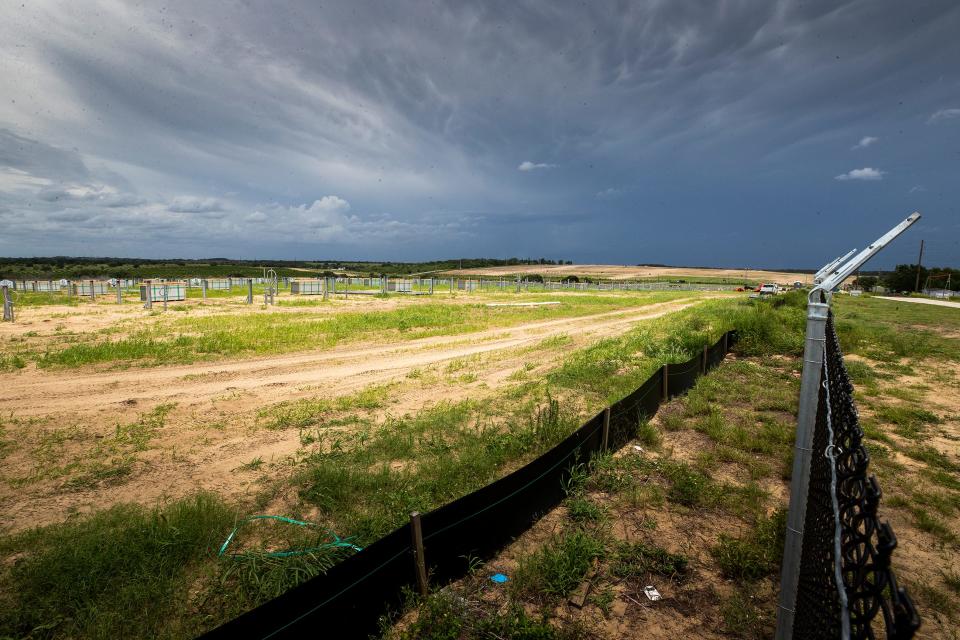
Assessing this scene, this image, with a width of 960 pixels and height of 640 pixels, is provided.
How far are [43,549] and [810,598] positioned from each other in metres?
6.82

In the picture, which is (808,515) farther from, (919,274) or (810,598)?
(919,274)

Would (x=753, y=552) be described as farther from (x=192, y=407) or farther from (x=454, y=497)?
(x=192, y=407)

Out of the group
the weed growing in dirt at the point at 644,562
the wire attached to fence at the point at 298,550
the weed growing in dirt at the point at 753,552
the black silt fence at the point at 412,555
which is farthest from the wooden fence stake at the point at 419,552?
the weed growing in dirt at the point at 753,552

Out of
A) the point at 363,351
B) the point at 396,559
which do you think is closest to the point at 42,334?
the point at 363,351

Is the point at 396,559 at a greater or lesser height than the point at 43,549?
greater

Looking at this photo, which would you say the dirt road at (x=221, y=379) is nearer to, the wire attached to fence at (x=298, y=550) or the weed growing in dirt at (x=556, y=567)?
the wire attached to fence at (x=298, y=550)

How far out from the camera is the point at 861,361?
13664mm

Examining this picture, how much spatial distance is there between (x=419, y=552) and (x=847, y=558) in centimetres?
284

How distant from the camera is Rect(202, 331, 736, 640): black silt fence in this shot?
2.75m

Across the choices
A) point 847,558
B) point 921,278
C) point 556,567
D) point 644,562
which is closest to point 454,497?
point 556,567

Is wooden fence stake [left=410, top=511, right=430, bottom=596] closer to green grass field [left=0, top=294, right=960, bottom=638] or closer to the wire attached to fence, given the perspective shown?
green grass field [left=0, top=294, right=960, bottom=638]

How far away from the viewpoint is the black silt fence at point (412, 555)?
275 cm

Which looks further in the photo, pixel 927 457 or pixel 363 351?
pixel 363 351

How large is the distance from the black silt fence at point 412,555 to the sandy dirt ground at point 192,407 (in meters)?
3.22
